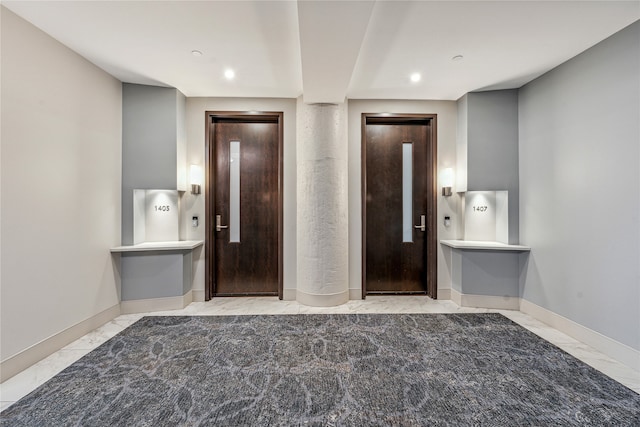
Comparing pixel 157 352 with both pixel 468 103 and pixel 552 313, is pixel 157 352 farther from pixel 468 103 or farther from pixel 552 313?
pixel 468 103

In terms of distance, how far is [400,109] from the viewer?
13.3 ft

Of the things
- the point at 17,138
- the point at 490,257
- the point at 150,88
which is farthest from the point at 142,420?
the point at 490,257

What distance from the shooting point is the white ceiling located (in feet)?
6.97

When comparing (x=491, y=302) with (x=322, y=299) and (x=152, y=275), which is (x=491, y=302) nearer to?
(x=322, y=299)

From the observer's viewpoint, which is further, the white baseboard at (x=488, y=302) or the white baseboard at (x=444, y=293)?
the white baseboard at (x=444, y=293)

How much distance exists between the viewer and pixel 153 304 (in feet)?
11.6

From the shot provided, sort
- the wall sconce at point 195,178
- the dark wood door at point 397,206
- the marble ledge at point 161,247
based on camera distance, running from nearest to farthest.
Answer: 1. the marble ledge at point 161,247
2. the wall sconce at point 195,178
3. the dark wood door at point 397,206

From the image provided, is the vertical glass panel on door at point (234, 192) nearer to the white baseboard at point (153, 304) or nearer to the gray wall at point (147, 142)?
the gray wall at point (147, 142)

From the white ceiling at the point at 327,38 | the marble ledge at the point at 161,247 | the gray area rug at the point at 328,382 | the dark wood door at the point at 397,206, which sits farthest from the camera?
the dark wood door at the point at 397,206

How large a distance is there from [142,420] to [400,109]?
4.36 metres

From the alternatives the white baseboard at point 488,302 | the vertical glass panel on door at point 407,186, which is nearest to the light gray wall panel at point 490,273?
the white baseboard at point 488,302

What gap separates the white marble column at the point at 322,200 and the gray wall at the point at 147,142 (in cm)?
170

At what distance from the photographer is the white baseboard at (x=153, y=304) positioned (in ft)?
11.4

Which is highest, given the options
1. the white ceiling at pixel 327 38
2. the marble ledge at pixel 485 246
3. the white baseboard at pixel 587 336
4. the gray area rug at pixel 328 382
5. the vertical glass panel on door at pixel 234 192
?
the white ceiling at pixel 327 38
